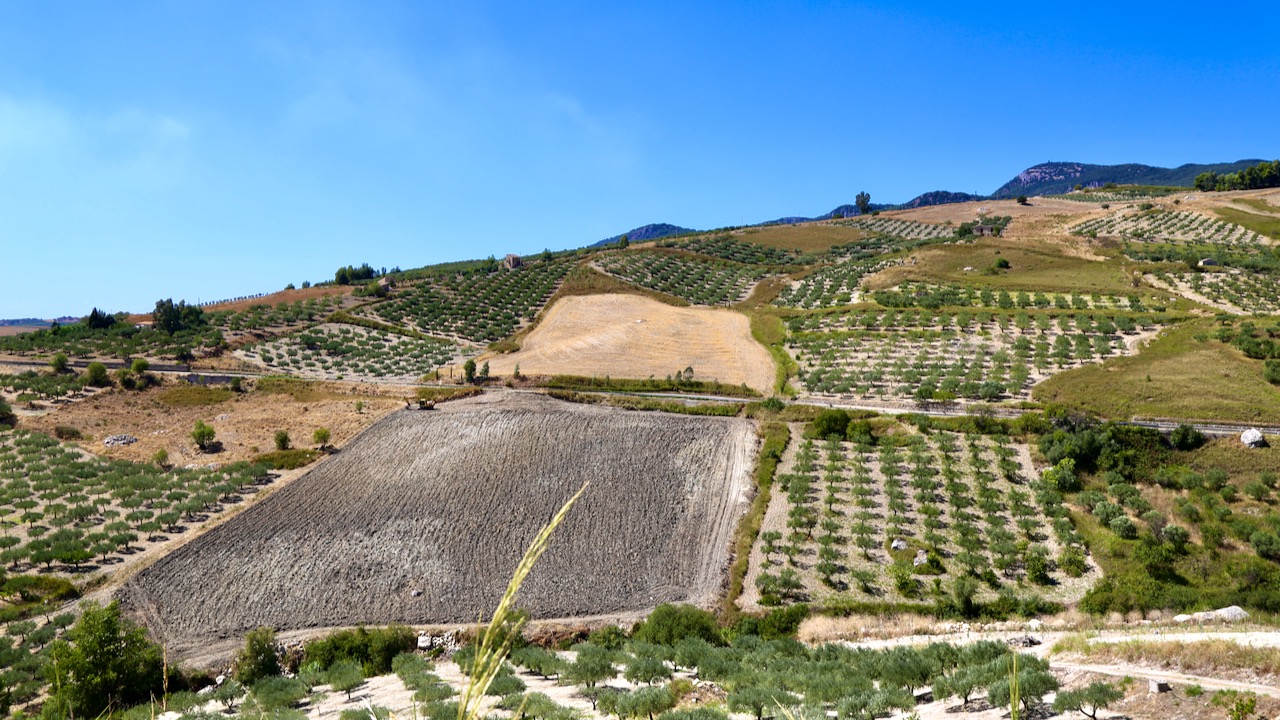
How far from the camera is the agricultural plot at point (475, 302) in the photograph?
74.9 m

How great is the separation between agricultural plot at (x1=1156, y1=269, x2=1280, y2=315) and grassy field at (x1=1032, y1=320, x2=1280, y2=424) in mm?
16019

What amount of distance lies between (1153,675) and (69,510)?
137 ft

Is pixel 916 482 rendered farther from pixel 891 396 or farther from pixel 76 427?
pixel 76 427

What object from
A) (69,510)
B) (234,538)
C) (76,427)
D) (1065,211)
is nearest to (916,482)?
(234,538)

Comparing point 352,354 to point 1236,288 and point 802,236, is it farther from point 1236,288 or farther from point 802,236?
point 802,236

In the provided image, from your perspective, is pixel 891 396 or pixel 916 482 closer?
pixel 916 482

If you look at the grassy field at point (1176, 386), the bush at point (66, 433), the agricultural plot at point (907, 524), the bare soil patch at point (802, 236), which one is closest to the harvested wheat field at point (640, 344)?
the agricultural plot at point (907, 524)

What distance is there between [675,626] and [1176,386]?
38.1 m

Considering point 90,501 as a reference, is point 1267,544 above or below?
below

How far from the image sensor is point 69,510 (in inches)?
1236

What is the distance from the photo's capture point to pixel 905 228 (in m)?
130

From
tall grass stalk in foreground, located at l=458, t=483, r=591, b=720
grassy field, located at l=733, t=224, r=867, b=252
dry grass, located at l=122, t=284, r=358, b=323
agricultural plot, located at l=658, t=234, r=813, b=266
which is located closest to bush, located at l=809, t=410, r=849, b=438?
tall grass stalk in foreground, located at l=458, t=483, r=591, b=720

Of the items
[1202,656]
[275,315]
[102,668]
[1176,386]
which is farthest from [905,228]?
[102,668]

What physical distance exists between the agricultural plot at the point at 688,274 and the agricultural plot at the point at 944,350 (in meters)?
21.3
